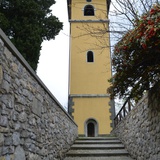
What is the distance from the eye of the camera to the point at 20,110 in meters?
2.65

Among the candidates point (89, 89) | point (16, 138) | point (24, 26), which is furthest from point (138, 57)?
point (89, 89)

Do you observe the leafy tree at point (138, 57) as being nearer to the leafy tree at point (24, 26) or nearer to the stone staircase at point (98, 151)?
the stone staircase at point (98, 151)

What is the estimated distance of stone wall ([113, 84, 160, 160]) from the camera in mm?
3812

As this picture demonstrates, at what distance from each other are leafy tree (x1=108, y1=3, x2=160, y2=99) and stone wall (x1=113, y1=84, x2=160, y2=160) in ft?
1.04

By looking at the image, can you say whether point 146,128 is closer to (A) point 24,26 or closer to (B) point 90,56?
(A) point 24,26

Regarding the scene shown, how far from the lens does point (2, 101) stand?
2197 mm

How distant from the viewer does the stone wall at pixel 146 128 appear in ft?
12.5

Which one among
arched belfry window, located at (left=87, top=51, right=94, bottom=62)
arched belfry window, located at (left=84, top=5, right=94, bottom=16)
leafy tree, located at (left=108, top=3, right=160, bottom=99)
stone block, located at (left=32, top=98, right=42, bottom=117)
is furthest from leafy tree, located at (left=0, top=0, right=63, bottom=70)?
arched belfry window, located at (left=84, top=5, right=94, bottom=16)

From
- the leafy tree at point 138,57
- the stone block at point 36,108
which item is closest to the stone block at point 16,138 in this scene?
the stone block at point 36,108

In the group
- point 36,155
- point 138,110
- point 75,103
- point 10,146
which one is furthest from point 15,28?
point 75,103

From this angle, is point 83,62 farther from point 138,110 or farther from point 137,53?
point 137,53

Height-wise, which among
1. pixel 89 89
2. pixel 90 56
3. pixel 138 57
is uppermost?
pixel 90 56

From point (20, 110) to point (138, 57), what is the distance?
6.15 feet

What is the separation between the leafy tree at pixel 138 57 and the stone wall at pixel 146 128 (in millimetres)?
317
